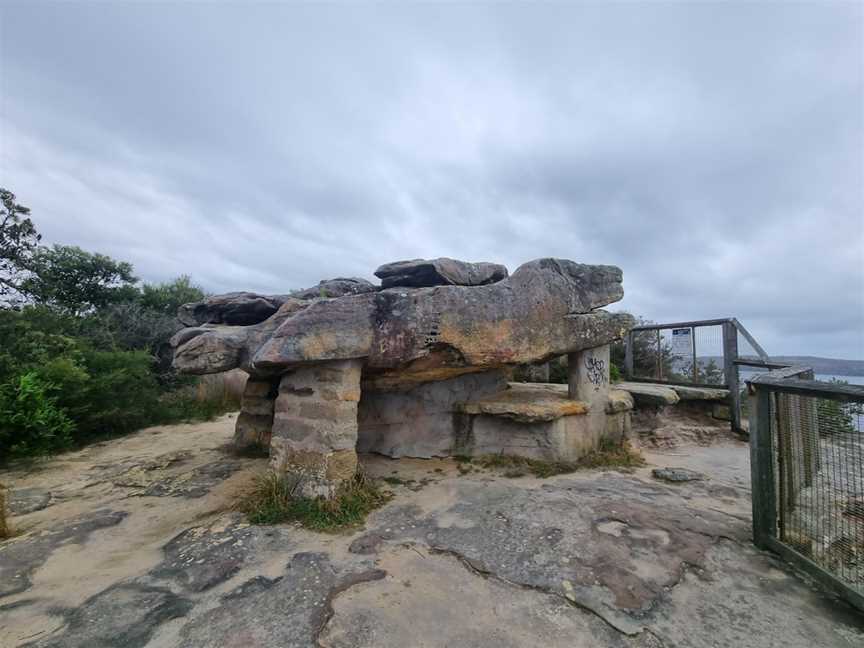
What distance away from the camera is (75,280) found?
11.6 metres

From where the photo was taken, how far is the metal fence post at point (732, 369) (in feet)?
22.2

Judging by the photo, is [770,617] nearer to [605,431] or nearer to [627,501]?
[627,501]

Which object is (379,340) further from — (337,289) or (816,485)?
(816,485)

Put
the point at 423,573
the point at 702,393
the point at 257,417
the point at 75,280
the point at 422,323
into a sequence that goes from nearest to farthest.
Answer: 1. the point at 423,573
2. the point at 422,323
3. the point at 257,417
4. the point at 702,393
5. the point at 75,280

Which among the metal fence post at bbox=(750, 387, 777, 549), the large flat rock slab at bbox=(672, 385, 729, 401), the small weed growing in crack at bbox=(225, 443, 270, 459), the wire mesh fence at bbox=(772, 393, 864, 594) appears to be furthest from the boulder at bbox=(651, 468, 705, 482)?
the small weed growing in crack at bbox=(225, 443, 270, 459)

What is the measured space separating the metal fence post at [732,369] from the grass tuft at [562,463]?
2697 millimetres

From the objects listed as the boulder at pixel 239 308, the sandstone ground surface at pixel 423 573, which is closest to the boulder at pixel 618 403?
the sandstone ground surface at pixel 423 573

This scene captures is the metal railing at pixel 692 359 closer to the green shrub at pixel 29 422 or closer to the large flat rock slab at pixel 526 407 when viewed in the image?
the large flat rock slab at pixel 526 407

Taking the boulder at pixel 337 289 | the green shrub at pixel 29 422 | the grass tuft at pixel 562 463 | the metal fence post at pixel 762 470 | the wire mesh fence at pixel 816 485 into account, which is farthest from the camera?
the green shrub at pixel 29 422

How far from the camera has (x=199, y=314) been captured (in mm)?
5520

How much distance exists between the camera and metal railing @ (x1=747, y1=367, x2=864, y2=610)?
269 cm

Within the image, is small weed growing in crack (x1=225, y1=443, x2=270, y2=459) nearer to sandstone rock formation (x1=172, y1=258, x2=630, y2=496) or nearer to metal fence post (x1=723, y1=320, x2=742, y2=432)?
sandstone rock formation (x1=172, y1=258, x2=630, y2=496)

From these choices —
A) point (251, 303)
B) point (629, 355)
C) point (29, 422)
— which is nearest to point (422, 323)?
point (251, 303)

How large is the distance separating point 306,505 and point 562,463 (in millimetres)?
3075
